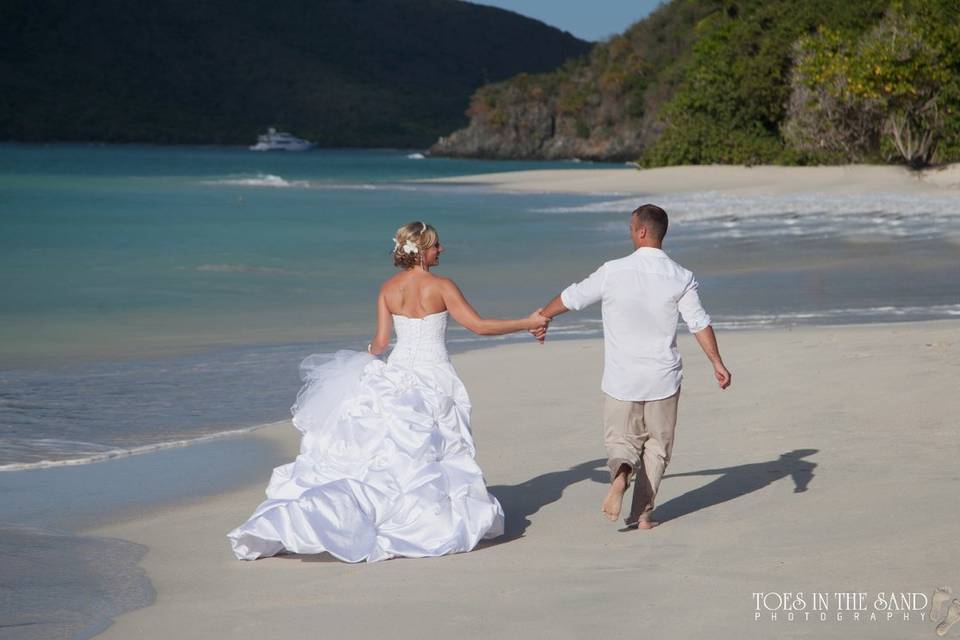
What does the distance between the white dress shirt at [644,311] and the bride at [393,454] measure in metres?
0.59

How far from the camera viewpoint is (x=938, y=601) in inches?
190

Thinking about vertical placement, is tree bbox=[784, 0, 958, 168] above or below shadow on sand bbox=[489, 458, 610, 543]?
above

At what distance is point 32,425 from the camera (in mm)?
9758

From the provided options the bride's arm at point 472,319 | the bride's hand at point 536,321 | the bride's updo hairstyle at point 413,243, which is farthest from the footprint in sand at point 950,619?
the bride's updo hairstyle at point 413,243

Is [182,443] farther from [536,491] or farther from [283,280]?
[283,280]

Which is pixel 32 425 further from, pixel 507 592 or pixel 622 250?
pixel 622 250

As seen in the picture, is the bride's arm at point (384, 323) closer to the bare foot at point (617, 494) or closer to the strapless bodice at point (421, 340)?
the strapless bodice at point (421, 340)

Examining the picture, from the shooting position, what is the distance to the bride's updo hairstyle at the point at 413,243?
6.35m

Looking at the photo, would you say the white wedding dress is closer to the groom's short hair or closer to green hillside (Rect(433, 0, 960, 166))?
the groom's short hair

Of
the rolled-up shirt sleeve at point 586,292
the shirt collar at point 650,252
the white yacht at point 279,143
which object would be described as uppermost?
the white yacht at point 279,143

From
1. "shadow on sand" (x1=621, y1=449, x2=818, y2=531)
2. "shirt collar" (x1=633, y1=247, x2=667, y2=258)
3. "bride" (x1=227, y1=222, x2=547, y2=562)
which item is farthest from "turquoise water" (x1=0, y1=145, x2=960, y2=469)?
"shirt collar" (x1=633, y1=247, x2=667, y2=258)

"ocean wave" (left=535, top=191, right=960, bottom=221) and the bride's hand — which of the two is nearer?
the bride's hand

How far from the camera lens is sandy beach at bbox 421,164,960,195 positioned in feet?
133

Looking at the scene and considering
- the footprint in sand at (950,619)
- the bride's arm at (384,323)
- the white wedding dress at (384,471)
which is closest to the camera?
the footprint in sand at (950,619)
